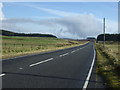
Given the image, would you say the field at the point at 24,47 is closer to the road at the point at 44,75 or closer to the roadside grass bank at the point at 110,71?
the road at the point at 44,75

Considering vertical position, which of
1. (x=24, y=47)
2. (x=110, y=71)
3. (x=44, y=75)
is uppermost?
(x=44, y=75)

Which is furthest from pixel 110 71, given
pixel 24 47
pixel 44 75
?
pixel 24 47

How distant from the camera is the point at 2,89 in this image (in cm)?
744

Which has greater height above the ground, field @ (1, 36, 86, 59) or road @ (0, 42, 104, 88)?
road @ (0, 42, 104, 88)

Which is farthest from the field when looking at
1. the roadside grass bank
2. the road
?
the roadside grass bank

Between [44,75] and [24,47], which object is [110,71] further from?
[24,47]

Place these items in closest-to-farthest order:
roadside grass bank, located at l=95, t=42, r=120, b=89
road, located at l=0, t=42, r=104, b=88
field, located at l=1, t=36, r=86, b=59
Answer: road, located at l=0, t=42, r=104, b=88 → roadside grass bank, located at l=95, t=42, r=120, b=89 → field, located at l=1, t=36, r=86, b=59

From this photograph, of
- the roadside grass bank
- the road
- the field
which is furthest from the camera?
the field

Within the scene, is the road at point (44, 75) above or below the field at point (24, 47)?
above

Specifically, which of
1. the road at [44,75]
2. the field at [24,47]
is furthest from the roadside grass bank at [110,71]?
the field at [24,47]

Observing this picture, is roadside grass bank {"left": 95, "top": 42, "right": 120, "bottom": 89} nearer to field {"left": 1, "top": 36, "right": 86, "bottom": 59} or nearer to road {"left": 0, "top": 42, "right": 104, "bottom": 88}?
road {"left": 0, "top": 42, "right": 104, "bottom": 88}

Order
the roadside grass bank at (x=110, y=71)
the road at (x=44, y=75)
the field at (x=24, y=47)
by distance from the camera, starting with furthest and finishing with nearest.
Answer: the field at (x=24, y=47), the roadside grass bank at (x=110, y=71), the road at (x=44, y=75)

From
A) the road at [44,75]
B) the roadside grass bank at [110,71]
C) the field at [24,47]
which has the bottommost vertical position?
the field at [24,47]

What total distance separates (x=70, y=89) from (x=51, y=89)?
72cm
